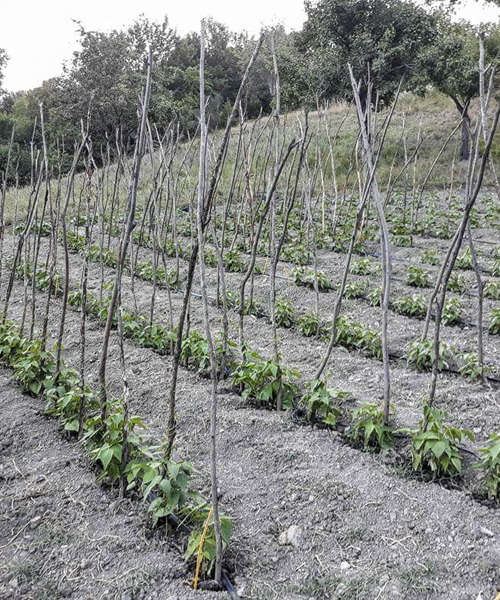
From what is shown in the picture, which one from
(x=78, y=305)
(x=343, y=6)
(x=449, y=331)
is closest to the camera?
(x=449, y=331)

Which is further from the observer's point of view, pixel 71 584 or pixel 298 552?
pixel 298 552

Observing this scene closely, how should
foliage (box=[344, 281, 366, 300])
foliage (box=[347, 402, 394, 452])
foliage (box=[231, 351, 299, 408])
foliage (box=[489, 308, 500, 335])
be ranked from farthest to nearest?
foliage (box=[344, 281, 366, 300])
foliage (box=[489, 308, 500, 335])
foliage (box=[231, 351, 299, 408])
foliage (box=[347, 402, 394, 452])

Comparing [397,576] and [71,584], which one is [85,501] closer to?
[71,584]

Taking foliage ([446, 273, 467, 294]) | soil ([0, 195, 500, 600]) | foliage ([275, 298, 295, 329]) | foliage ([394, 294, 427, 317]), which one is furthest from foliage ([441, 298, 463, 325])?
foliage ([275, 298, 295, 329])

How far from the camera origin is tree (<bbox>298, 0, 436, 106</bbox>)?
13.3 meters

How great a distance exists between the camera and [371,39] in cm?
1348

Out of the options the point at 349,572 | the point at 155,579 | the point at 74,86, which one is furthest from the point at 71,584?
the point at 74,86

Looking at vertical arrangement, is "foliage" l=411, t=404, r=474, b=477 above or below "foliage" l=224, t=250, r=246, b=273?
below

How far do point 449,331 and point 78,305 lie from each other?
3.48 m

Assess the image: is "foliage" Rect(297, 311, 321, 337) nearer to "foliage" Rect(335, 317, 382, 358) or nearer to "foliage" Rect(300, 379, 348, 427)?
"foliage" Rect(335, 317, 382, 358)

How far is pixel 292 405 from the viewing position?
2.86 meters

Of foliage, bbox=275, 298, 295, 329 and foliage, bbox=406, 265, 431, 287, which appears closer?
foliage, bbox=275, 298, 295, 329

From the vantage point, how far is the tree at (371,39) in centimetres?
1329

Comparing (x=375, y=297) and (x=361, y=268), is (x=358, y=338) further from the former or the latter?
(x=361, y=268)
